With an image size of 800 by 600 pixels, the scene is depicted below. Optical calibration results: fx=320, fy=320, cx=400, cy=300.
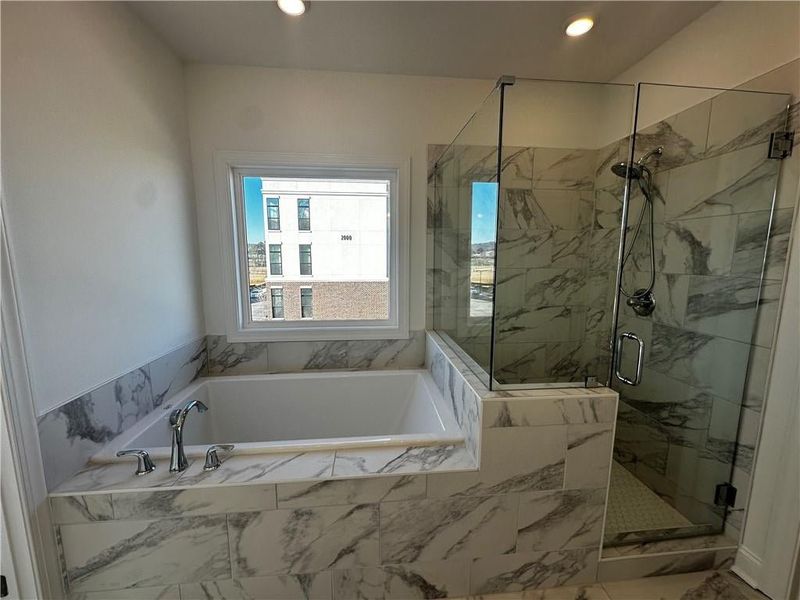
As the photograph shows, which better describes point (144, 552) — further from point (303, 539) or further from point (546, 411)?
point (546, 411)

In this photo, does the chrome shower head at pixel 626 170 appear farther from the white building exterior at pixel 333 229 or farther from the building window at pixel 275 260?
the building window at pixel 275 260

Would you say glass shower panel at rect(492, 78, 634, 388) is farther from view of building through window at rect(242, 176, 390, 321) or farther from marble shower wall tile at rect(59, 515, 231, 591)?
marble shower wall tile at rect(59, 515, 231, 591)

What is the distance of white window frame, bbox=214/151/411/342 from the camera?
6.63ft

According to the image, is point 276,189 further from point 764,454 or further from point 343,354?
point 764,454

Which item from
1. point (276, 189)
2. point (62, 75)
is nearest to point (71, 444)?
point (62, 75)

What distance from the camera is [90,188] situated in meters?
1.29

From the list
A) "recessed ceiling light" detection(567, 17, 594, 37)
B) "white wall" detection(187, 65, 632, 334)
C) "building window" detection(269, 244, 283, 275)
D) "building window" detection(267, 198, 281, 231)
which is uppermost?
"recessed ceiling light" detection(567, 17, 594, 37)

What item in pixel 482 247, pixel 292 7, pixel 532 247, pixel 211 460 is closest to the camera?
pixel 211 460

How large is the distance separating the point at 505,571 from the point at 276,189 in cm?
241

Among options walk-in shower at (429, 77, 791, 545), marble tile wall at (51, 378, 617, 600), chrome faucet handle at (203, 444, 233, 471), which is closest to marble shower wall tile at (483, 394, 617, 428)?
marble tile wall at (51, 378, 617, 600)

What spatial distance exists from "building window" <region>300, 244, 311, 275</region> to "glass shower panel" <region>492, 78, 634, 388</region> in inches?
50.6

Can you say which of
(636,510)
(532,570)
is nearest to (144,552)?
(532,570)

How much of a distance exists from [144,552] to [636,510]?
219cm

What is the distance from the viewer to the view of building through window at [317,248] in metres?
2.17
